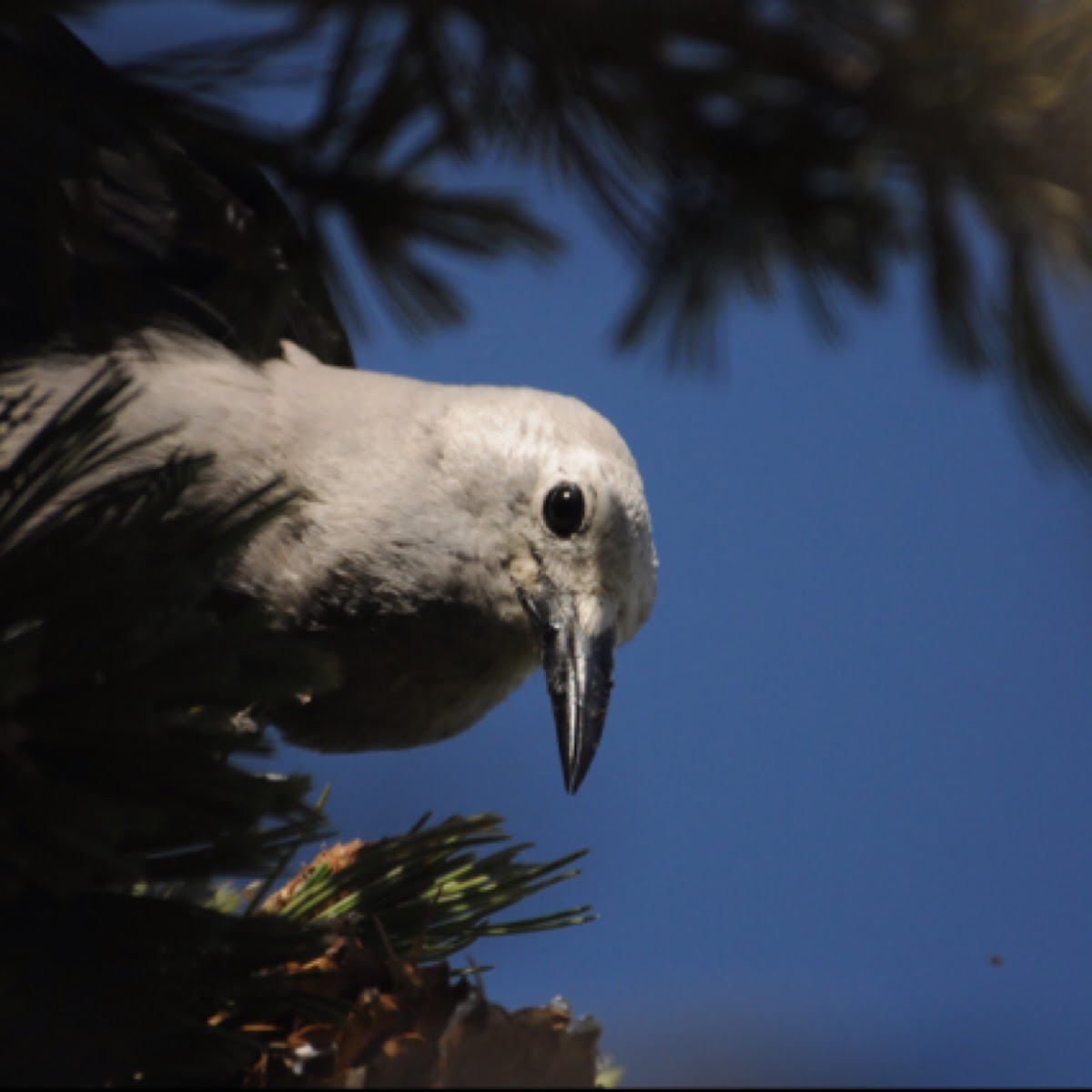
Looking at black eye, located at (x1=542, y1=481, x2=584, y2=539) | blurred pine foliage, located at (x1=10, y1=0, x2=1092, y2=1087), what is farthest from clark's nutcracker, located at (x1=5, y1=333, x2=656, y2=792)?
blurred pine foliage, located at (x1=10, y1=0, x2=1092, y2=1087)

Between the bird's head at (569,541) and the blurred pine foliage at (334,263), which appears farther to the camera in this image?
the bird's head at (569,541)

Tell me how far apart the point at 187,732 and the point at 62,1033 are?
20 cm

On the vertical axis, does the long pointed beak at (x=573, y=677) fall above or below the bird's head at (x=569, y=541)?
below

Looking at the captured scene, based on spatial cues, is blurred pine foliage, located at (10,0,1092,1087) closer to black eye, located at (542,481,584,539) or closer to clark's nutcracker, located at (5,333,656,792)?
clark's nutcracker, located at (5,333,656,792)

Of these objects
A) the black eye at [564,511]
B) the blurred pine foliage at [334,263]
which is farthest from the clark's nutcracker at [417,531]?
the blurred pine foliage at [334,263]

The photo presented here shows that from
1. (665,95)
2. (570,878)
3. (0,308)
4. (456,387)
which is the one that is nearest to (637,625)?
(456,387)

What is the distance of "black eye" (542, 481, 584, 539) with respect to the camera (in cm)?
158

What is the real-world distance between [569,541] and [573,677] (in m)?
0.17

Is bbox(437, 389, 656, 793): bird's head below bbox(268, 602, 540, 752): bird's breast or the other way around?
the other way around

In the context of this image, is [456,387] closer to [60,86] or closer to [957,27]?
[60,86]

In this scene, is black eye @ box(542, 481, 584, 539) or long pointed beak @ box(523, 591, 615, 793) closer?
long pointed beak @ box(523, 591, 615, 793)

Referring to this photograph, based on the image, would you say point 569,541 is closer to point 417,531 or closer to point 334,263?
point 417,531

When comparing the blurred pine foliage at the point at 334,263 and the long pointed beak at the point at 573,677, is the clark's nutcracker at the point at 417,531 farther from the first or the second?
the blurred pine foliage at the point at 334,263

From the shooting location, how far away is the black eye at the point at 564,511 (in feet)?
5.17
